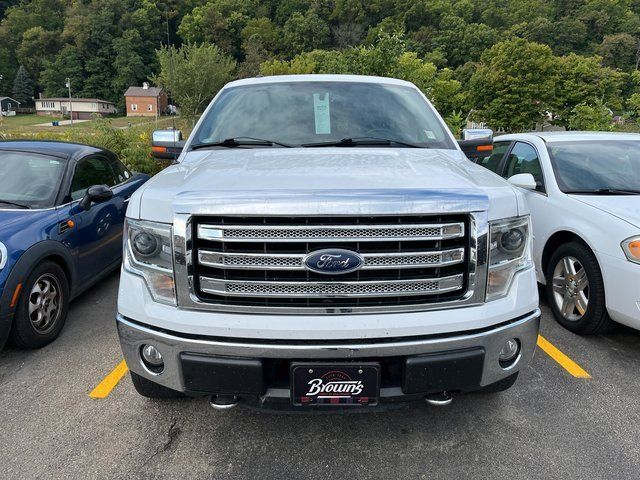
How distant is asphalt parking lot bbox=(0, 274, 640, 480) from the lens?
2262 mm

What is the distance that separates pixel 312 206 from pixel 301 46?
102 meters

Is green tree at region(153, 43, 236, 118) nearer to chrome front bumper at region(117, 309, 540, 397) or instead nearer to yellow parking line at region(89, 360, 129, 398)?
yellow parking line at region(89, 360, 129, 398)

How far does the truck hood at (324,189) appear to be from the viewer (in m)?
1.90

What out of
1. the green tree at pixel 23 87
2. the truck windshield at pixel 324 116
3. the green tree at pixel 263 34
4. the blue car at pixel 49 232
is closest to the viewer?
the truck windshield at pixel 324 116

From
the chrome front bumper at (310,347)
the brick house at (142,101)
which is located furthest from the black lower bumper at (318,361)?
the brick house at (142,101)

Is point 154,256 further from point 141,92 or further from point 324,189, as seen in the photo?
point 141,92

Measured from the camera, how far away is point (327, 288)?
6.48 feet

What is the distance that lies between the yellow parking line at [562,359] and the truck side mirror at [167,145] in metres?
3.33

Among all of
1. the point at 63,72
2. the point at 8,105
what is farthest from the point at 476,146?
the point at 8,105

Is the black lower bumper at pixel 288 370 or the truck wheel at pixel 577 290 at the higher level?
the black lower bumper at pixel 288 370

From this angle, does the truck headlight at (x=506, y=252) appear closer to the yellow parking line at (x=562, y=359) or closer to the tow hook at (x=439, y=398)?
the tow hook at (x=439, y=398)

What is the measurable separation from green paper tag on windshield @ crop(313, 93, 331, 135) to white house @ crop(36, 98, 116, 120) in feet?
327

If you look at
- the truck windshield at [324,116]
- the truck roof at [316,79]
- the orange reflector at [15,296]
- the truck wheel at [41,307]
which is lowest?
the truck wheel at [41,307]

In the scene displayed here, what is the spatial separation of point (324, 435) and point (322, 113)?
85.4 inches
